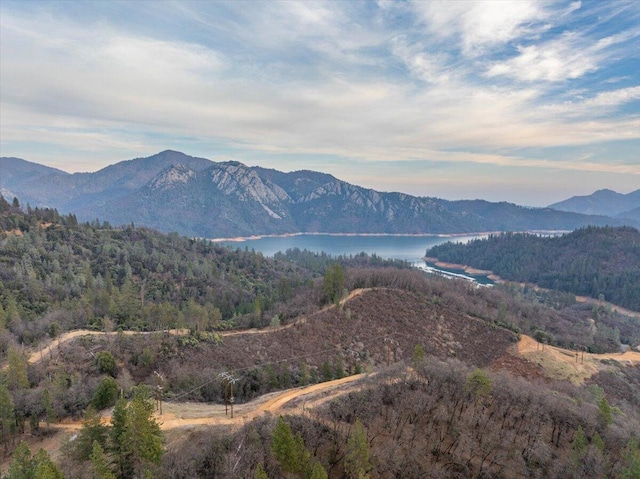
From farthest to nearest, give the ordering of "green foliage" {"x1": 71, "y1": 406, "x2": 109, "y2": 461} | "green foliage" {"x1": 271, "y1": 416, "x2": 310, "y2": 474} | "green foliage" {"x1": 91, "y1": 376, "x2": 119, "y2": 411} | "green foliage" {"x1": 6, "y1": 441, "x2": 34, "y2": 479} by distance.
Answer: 1. "green foliage" {"x1": 91, "y1": 376, "x2": 119, "y2": 411}
2. "green foliage" {"x1": 71, "y1": 406, "x2": 109, "y2": 461}
3. "green foliage" {"x1": 271, "y1": 416, "x2": 310, "y2": 474}
4. "green foliage" {"x1": 6, "y1": 441, "x2": 34, "y2": 479}

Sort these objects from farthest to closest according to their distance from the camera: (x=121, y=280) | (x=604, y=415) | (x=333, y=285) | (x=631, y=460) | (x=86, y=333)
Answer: (x=121, y=280) → (x=333, y=285) → (x=86, y=333) → (x=604, y=415) → (x=631, y=460)

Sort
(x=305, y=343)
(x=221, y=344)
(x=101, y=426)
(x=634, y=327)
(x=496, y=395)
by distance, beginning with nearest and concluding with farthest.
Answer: (x=101, y=426) < (x=496, y=395) < (x=221, y=344) < (x=305, y=343) < (x=634, y=327)

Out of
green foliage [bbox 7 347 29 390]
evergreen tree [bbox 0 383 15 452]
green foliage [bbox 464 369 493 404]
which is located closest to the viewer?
evergreen tree [bbox 0 383 15 452]

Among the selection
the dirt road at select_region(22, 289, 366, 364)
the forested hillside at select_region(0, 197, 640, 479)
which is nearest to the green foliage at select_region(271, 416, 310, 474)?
the forested hillside at select_region(0, 197, 640, 479)

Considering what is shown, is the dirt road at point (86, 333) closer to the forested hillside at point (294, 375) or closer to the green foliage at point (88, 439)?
the forested hillside at point (294, 375)

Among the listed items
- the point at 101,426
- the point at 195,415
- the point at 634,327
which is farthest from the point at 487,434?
the point at 634,327

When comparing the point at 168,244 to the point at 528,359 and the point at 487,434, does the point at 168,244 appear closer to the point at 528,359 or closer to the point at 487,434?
the point at 528,359

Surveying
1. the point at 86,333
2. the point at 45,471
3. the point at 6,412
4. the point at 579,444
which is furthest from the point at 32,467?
the point at 579,444

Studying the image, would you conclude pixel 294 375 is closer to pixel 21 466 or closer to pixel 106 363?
pixel 106 363

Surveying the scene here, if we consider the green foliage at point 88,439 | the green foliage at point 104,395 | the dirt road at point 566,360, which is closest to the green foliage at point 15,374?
the green foliage at point 104,395

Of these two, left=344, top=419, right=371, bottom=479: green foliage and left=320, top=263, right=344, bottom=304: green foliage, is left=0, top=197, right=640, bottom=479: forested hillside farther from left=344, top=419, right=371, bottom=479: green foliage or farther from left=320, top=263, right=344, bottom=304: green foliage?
left=320, top=263, right=344, bottom=304: green foliage

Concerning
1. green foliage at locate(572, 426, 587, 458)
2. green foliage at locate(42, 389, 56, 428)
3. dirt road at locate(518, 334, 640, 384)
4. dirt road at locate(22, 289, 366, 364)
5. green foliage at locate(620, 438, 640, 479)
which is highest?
green foliage at locate(620, 438, 640, 479)
